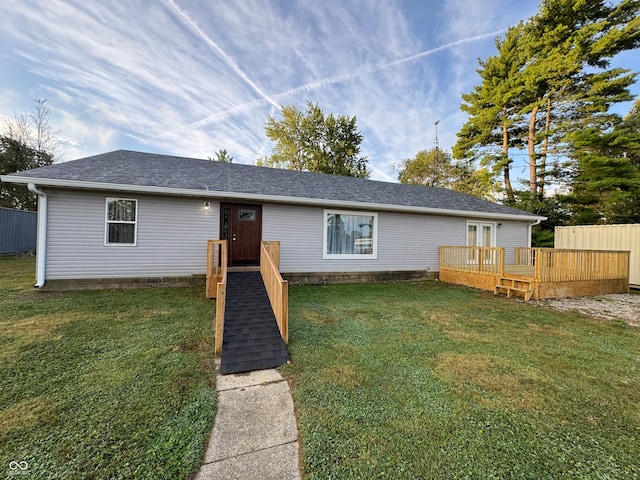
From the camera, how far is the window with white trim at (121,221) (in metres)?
6.60

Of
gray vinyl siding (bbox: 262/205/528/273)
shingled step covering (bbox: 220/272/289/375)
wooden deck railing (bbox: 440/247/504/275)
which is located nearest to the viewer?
shingled step covering (bbox: 220/272/289/375)

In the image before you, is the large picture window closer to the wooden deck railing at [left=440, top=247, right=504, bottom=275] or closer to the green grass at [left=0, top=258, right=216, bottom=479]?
the wooden deck railing at [left=440, top=247, right=504, bottom=275]

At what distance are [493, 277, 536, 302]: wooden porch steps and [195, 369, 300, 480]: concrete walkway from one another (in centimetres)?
716

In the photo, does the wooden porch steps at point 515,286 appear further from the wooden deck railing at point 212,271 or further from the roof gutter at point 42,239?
the roof gutter at point 42,239

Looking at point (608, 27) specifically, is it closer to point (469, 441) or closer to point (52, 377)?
point (469, 441)

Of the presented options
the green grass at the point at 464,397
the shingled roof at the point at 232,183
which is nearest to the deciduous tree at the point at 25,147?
the shingled roof at the point at 232,183

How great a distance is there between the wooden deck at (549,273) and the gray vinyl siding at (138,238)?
8.19 m

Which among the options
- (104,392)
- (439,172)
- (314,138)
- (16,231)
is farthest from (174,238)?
(439,172)

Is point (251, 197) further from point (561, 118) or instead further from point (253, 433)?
point (561, 118)

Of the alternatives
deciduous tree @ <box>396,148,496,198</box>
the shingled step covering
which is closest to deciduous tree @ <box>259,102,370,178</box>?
deciduous tree @ <box>396,148,496,198</box>

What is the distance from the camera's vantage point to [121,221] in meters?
6.69

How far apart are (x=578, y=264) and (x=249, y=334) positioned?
9.24 metres

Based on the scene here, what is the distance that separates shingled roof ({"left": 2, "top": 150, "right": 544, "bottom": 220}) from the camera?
6.30m

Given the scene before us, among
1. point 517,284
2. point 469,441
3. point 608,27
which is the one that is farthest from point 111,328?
point 608,27
